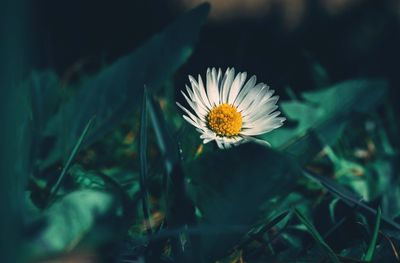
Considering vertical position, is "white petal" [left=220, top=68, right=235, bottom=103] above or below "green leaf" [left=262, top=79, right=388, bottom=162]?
above

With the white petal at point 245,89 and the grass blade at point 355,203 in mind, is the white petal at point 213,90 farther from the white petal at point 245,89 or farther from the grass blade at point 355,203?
the grass blade at point 355,203

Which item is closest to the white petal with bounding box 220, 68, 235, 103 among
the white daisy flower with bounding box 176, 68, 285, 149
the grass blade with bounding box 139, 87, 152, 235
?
the white daisy flower with bounding box 176, 68, 285, 149

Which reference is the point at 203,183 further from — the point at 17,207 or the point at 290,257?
the point at 17,207

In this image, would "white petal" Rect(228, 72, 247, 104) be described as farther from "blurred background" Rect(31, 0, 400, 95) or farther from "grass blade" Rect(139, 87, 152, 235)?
"blurred background" Rect(31, 0, 400, 95)

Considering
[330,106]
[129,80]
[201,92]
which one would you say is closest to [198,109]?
[201,92]

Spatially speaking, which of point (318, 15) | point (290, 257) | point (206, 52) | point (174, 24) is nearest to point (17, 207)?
point (290, 257)

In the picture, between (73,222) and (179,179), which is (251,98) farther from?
(73,222)

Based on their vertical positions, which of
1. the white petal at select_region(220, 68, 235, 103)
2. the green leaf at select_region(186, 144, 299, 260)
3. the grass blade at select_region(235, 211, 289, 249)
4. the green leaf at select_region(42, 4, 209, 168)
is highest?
the green leaf at select_region(42, 4, 209, 168)
